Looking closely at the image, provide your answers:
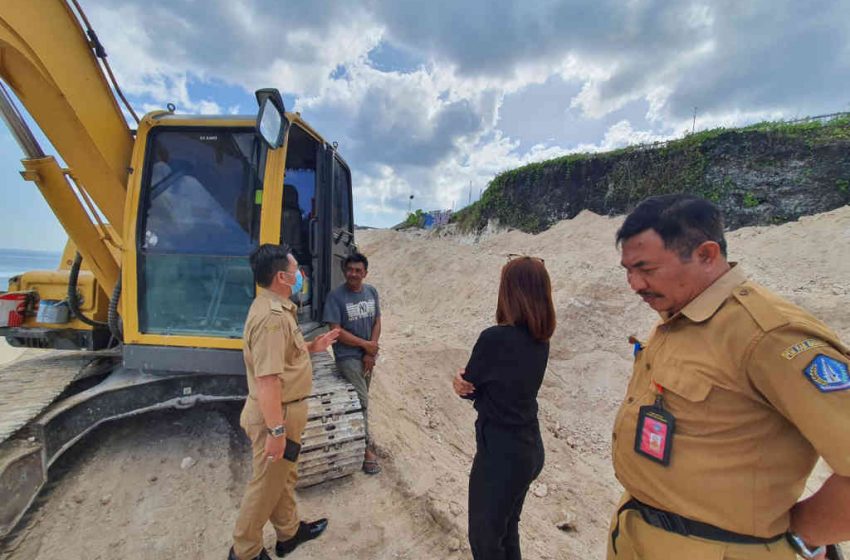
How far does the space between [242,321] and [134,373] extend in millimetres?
1113

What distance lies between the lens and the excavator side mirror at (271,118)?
2.79 meters

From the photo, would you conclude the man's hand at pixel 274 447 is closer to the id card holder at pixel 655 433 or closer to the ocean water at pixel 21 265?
the id card holder at pixel 655 433

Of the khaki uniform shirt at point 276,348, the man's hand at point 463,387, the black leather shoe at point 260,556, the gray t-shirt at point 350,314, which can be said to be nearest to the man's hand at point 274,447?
the khaki uniform shirt at point 276,348

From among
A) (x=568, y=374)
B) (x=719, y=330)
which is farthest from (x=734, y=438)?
(x=568, y=374)

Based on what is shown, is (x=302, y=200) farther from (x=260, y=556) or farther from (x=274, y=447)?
(x=260, y=556)

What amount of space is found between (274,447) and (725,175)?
13.1 meters

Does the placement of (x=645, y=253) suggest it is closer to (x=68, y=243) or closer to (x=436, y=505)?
(x=436, y=505)

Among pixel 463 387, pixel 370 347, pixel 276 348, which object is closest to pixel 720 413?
pixel 463 387

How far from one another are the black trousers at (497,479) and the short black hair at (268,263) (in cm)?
138

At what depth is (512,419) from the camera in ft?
6.58

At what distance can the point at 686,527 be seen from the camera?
1.26 meters

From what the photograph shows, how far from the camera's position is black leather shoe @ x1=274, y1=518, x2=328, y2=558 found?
2589mm

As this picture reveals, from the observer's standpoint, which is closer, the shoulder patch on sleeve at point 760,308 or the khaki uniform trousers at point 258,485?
the shoulder patch on sleeve at point 760,308


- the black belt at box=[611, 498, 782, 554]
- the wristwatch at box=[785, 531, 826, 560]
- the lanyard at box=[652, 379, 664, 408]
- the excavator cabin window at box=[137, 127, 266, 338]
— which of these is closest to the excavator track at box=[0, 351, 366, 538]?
the excavator cabin window at box=[137, 127, 266, 338]
